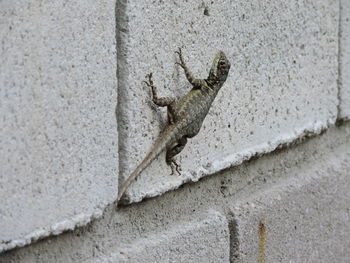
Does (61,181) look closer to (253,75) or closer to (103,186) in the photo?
(103,186)

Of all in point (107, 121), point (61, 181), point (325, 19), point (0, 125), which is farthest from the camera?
point (325, 19)

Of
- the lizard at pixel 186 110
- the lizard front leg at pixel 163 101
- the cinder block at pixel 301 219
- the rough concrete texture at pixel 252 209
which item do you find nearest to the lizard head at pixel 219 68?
the lizard at pixel 186 110

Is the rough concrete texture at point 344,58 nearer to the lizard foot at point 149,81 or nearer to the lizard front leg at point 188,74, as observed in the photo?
the lizard front leg at point 188,74

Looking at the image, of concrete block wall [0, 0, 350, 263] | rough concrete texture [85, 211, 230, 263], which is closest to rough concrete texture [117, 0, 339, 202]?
concrete block wall [0, 0, 350, 263]

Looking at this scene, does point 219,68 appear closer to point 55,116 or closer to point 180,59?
point 180,59

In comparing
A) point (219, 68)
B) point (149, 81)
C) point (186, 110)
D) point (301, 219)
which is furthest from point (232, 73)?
point (301, 219)

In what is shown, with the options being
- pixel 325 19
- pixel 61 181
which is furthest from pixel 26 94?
pixel 325 19

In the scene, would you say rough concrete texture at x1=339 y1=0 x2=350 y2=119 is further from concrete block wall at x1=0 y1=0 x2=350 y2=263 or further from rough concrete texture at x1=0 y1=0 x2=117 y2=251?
rough concrete texture at x1=0 y1=0 x2=117 y2=251
